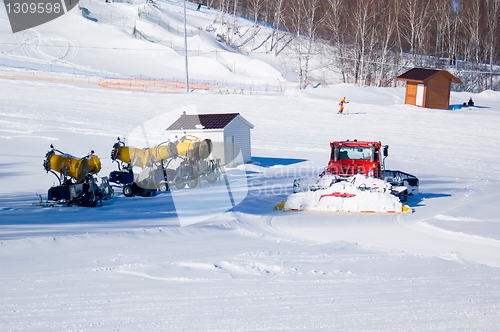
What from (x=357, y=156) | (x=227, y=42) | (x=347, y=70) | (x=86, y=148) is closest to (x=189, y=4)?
(x=227, y=42)

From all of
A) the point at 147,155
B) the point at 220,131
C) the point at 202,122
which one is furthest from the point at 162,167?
the point at 202,122

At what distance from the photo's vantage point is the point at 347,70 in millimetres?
61062

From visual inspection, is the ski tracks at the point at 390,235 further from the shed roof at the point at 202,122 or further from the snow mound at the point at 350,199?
the shed roof at the point at 202,122

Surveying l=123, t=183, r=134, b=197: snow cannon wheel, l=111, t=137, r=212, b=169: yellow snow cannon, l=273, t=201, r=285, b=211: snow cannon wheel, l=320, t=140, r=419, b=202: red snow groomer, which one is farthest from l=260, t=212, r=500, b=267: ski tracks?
l=111, t=137, r=212, b=169: yellow snow cannon

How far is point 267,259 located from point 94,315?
3.43 meters

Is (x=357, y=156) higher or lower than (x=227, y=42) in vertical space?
lower

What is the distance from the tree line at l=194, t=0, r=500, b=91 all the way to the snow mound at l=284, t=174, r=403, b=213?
41828 mm

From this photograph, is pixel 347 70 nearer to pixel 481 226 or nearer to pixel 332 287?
pixel 481 226

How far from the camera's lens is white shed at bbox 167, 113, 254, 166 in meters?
23.2

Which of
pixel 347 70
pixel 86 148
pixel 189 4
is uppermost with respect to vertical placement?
pixel 189 4

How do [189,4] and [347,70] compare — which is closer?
[347,70]

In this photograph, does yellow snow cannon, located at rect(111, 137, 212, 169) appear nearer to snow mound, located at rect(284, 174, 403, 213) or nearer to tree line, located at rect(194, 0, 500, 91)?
snow mound, located at rect(284, 174, 403, 213)

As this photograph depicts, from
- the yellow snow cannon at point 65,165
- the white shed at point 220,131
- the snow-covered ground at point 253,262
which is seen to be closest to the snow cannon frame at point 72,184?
the yellow snow cannon at point 65,165

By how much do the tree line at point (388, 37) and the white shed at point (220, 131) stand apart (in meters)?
32.5
